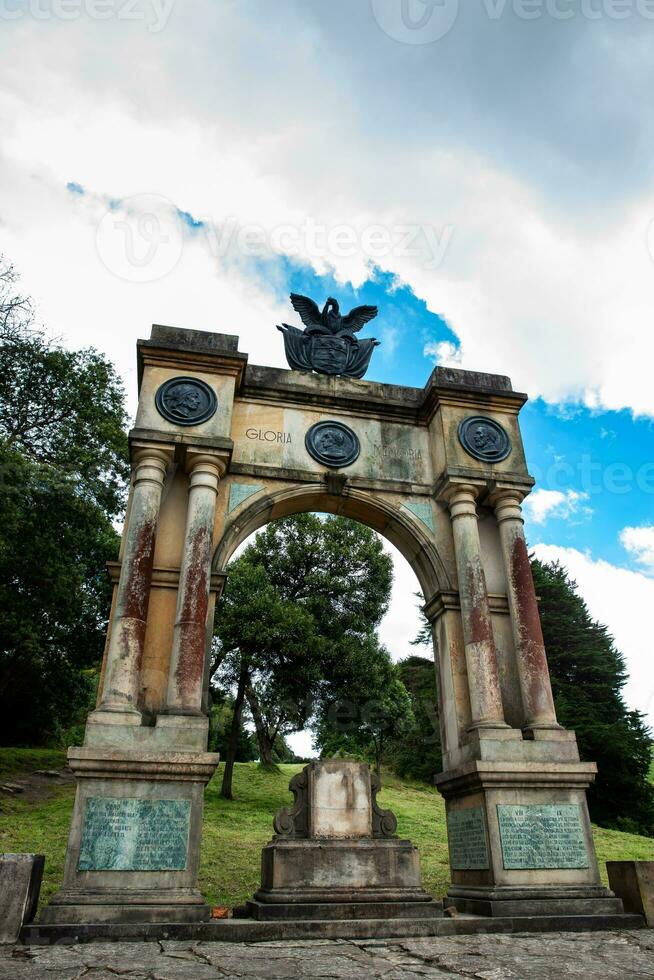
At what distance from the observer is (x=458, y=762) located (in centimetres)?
928

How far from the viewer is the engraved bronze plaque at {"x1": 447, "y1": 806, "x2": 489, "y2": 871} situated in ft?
26.9

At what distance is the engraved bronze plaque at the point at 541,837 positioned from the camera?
7.98m

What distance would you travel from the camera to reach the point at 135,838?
23.7 ft

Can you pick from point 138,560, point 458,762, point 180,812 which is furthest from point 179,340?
point 458,762

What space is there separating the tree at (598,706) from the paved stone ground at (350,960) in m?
16.6

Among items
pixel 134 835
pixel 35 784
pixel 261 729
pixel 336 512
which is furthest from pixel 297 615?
pixel 134 835

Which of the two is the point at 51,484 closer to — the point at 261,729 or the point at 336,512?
the point at 336,512

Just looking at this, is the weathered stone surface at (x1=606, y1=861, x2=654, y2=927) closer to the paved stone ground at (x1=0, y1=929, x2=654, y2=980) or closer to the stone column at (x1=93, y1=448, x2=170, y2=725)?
the paved stone ground at (x1=0, y1=929, x2=654, y2=980)

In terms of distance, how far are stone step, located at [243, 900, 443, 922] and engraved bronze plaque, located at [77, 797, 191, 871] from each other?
38.7 inches

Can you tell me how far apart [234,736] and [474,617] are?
45.5 ft

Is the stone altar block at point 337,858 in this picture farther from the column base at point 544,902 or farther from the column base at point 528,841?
the column base at point 528,841

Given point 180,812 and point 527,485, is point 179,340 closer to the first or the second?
point 527,485

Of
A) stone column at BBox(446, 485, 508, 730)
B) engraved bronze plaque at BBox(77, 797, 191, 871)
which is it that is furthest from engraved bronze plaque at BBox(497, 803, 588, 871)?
engraved bronze plaque at BBox(77, 797, 191, 871)

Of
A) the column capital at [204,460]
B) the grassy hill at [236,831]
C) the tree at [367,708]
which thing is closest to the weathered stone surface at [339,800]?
the grassy hill at [236,831]
